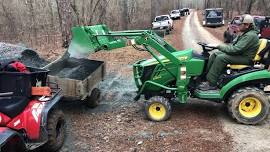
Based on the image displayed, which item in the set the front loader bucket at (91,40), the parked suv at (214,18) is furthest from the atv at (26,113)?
the parked suv at (214,18)

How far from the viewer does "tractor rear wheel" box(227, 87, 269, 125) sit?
7.14 metres

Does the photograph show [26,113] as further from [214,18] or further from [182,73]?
[214,18]

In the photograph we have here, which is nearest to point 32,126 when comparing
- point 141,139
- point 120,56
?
point 141,139

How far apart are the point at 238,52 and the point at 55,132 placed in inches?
150

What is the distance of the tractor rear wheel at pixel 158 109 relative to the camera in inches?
294

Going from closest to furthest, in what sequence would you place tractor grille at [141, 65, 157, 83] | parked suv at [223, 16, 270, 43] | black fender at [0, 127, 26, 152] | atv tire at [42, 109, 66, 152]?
black fender at [0, 127, 26, 152]
atv tire at [42, 109, 66, 152]
tractor grille at [141, 65, 157, 83]
parked suv at [223, 16, 270, 43]

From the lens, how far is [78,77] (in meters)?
8.57

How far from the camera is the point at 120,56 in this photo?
14.8m

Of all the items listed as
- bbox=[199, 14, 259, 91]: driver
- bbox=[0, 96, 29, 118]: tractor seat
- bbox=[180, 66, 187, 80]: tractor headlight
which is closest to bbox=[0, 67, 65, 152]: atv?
bbox=[0, 96, 29, 118]: tractor seat

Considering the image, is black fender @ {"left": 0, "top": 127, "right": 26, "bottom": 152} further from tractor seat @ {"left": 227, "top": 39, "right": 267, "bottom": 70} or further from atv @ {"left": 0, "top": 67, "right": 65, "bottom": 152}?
tractor seat @ {"left": 227, "top": 39, "right": 267, "bottom": 70}

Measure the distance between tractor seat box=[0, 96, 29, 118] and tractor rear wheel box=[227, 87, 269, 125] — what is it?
13.0ft

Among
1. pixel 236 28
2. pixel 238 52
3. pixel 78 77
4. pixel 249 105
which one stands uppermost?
pixel 236 28

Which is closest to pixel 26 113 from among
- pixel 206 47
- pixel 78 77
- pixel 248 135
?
pixel 78 77

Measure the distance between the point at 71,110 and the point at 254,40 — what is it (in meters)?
4.24
